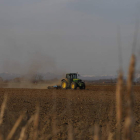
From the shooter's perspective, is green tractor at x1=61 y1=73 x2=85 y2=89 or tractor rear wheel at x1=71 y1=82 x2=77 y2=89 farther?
green tractor at x1=61 y1=73 x2=85 y2=89

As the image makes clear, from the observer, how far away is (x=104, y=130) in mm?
7688

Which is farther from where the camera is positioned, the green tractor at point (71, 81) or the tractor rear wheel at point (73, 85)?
the green tractor at point (71, 81)

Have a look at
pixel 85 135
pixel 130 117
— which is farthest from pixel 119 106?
pixel 85 135

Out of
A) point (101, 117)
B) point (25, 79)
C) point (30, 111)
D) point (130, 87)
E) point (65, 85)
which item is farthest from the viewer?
point (25, 79)

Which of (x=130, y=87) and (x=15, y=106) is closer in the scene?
(x=130, y=87)

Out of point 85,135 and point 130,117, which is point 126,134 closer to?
point 130,117

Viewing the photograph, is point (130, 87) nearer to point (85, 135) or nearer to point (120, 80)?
point (120, 80)

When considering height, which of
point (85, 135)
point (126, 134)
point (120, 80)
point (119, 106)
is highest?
point (120, 80)

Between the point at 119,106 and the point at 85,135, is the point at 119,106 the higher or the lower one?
the higher one

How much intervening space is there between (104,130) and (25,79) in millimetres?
41871

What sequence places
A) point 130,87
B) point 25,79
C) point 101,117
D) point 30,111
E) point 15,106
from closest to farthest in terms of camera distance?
point 130,87
point 101,117
point 30,111
point 15,106
point 25,79

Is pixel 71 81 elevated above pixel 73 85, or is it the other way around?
pixel 71 81

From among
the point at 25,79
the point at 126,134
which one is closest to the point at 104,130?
the point at 126,134

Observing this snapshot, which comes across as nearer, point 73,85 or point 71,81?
point 73,85
